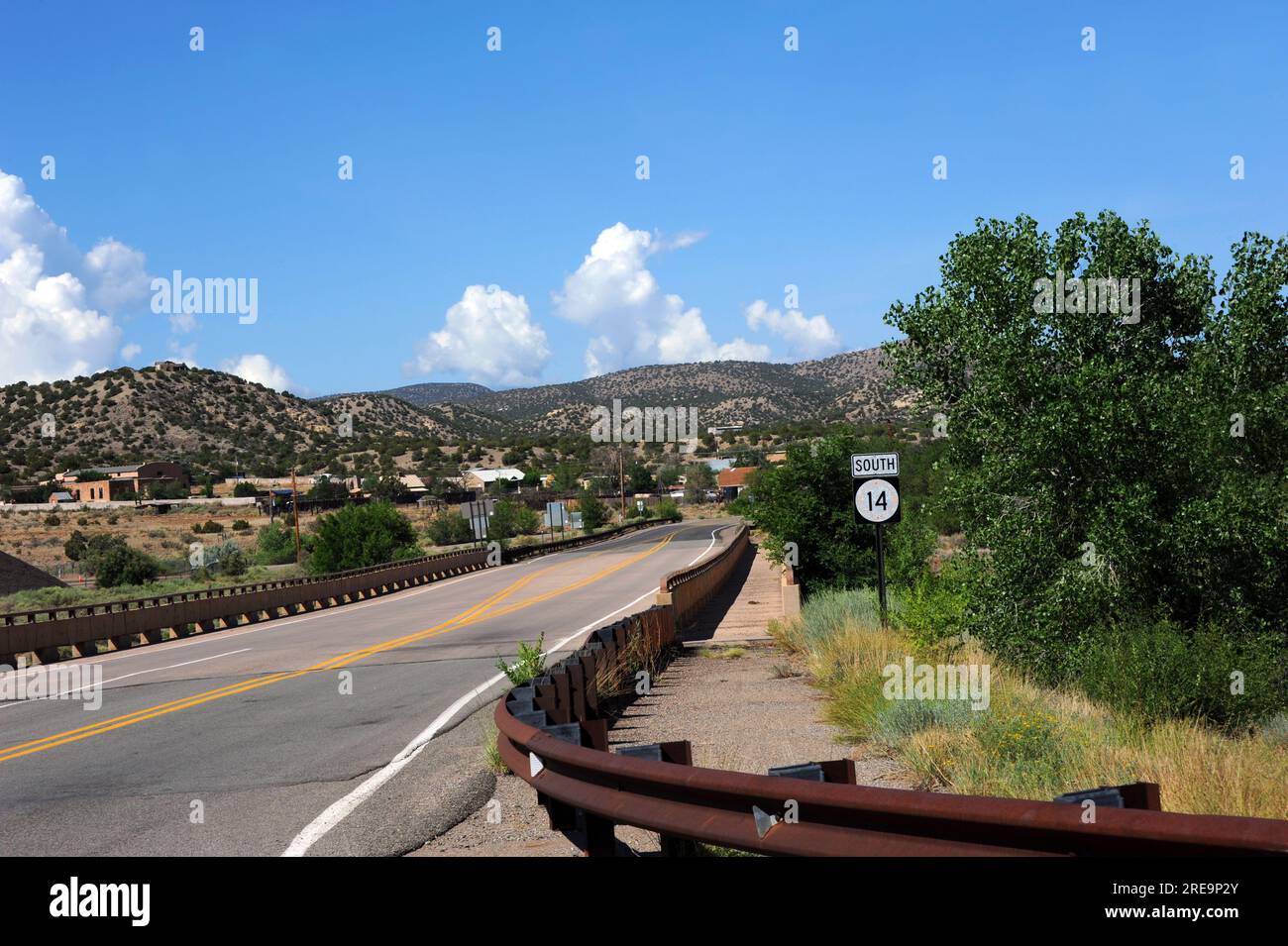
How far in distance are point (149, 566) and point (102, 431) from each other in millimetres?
74480

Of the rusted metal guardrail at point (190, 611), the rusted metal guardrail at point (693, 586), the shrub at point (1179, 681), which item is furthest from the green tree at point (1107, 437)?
the rusted metal guardrail at point (190, 611)

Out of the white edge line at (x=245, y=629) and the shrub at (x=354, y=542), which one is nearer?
the white edge line at (x=245, y=629)

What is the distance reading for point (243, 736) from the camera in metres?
12.0

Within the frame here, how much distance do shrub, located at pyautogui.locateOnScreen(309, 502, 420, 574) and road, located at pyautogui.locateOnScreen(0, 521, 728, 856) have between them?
29.4 meters

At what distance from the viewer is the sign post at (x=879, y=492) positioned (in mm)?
16750

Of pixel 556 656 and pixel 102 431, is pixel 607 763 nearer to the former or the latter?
pixel 556 656

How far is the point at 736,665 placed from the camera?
16484 mm

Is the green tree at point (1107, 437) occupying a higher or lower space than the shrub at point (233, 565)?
higher

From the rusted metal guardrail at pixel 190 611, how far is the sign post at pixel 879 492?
16144 mm

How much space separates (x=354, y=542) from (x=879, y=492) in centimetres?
4536

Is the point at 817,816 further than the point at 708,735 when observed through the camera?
No

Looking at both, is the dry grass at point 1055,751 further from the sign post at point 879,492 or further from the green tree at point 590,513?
the green tree at point 590,513

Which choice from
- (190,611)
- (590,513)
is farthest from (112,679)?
(590,513)

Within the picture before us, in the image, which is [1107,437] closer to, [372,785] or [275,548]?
[372,785]
